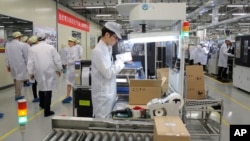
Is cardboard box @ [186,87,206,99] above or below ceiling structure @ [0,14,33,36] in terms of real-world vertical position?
below

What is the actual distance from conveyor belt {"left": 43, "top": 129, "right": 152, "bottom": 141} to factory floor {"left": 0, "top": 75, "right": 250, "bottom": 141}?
106 centimetres

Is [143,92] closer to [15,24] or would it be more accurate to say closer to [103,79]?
[103,79]

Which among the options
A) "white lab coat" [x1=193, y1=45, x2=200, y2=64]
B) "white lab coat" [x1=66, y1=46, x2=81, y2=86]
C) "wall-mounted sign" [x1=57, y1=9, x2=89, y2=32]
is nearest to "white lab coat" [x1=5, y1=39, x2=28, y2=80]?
"white lab coat" [x1=66, y1=46, x2=81, y2=86]

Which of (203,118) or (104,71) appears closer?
(104,71)

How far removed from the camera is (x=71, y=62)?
455 cm

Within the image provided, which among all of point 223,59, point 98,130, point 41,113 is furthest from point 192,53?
point 98,130

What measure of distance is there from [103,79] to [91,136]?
2.67 ft

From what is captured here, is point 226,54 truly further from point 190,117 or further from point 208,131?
point 208,131

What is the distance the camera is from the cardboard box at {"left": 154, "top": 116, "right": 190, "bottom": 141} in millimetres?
1023

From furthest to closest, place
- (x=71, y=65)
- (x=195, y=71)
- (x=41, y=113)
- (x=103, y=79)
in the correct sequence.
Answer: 1. (x=71, y=65)
2. (x=41, y=113)
3. (x=195, y=71)
4. (x=103, y=79)

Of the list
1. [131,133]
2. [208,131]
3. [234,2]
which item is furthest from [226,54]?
[131,133]

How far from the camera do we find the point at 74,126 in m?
1.34

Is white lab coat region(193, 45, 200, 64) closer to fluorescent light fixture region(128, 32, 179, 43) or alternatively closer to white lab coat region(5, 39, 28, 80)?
white lab coat region(5, 39, 28, 80)

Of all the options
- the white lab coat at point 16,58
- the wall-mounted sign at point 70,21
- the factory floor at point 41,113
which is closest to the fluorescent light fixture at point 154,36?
the factory floor at point 41,113
